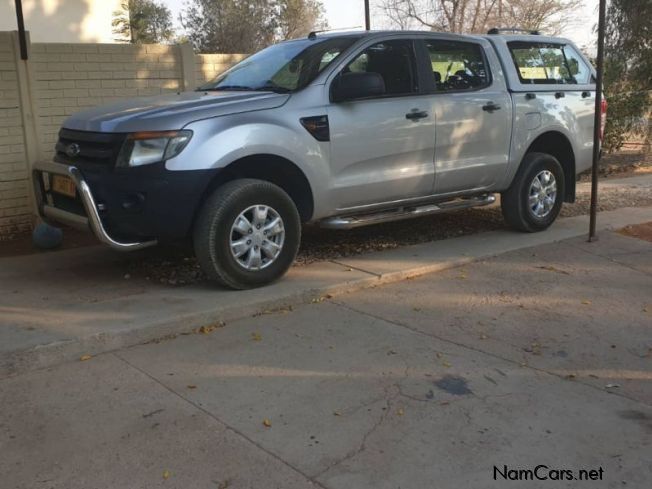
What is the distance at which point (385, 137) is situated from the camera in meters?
5.98

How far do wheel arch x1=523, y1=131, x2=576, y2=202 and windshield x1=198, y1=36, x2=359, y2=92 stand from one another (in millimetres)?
2545

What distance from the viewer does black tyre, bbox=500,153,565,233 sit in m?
7.27

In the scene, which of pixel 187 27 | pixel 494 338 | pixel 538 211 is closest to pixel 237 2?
pixel 187 27

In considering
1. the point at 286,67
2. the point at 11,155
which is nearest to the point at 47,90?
the point at 11,155

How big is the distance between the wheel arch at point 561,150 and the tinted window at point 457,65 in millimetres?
1005

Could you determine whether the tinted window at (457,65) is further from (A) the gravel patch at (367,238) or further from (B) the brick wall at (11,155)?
(B) the brick wall at (11,155)

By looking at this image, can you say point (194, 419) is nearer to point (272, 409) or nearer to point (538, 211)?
point (272, 409)

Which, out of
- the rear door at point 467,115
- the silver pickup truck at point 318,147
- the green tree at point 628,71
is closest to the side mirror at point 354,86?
the silver pickup truck at point 318,147

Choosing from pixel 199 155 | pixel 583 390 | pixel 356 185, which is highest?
pixel 199 155

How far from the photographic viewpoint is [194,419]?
3.57 m

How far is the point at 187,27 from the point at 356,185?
34389 mm

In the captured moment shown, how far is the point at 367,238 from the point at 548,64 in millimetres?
2709

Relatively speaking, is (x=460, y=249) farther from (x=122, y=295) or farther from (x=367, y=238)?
(x=122, y=295)

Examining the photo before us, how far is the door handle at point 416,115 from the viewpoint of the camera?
20.1ft
